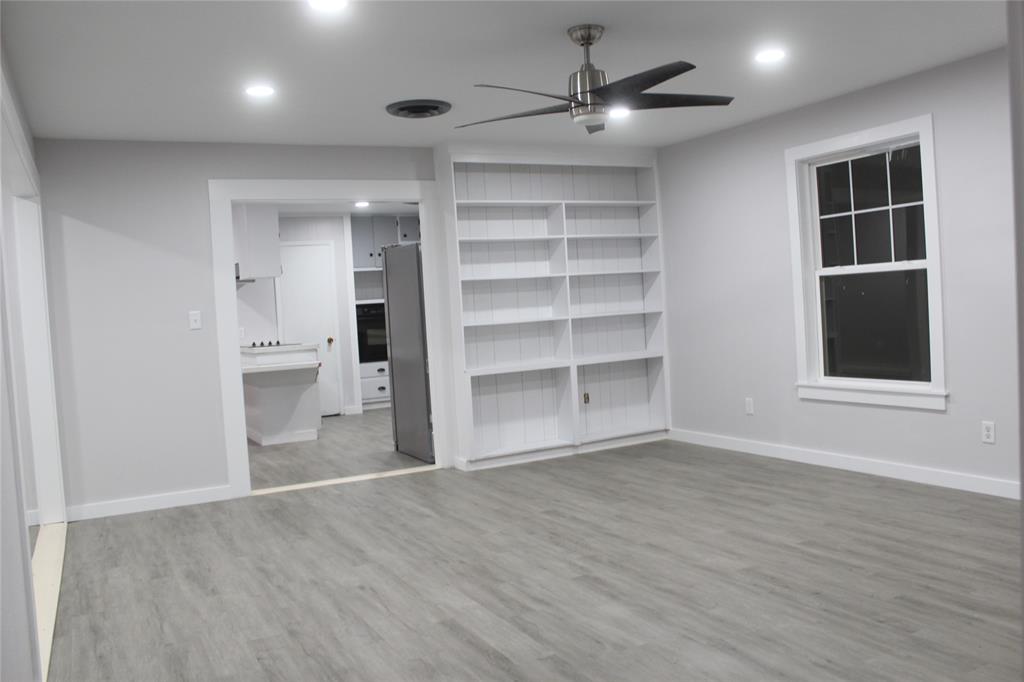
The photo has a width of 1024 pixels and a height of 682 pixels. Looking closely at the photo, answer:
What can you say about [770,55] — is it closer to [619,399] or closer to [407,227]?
[619,399]

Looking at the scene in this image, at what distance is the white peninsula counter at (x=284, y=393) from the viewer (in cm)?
784

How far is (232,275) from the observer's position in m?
5.50

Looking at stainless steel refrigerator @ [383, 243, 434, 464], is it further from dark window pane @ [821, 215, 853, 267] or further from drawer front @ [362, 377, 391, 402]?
drawer front @ [362, 377, 391, 402]

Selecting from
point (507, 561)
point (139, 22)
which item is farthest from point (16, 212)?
point (507, 561)

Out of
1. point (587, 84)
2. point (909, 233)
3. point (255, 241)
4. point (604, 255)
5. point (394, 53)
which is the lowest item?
point (909, 233)

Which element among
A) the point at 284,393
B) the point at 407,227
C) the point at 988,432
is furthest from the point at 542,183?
the point at 407,227

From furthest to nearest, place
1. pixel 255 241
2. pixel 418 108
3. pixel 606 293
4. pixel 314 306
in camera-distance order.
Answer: pixel 314 306
pixel 255 241
pixel 606 293
pixel 418 108

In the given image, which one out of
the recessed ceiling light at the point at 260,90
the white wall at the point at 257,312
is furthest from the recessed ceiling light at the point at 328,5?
the white wall at the point at 257,312

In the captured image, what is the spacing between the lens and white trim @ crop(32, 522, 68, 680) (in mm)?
3098

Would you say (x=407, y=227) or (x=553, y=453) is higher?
(x=407, y=227)

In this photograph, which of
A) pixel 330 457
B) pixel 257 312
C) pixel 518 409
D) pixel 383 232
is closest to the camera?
pixel 518 409

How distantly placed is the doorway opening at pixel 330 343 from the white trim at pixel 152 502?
1.10 ft

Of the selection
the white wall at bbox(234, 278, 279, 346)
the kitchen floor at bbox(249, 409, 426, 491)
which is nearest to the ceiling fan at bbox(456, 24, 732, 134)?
the kitchen floor at bbox(249, 409, 426, 491)

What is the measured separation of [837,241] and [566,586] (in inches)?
129
